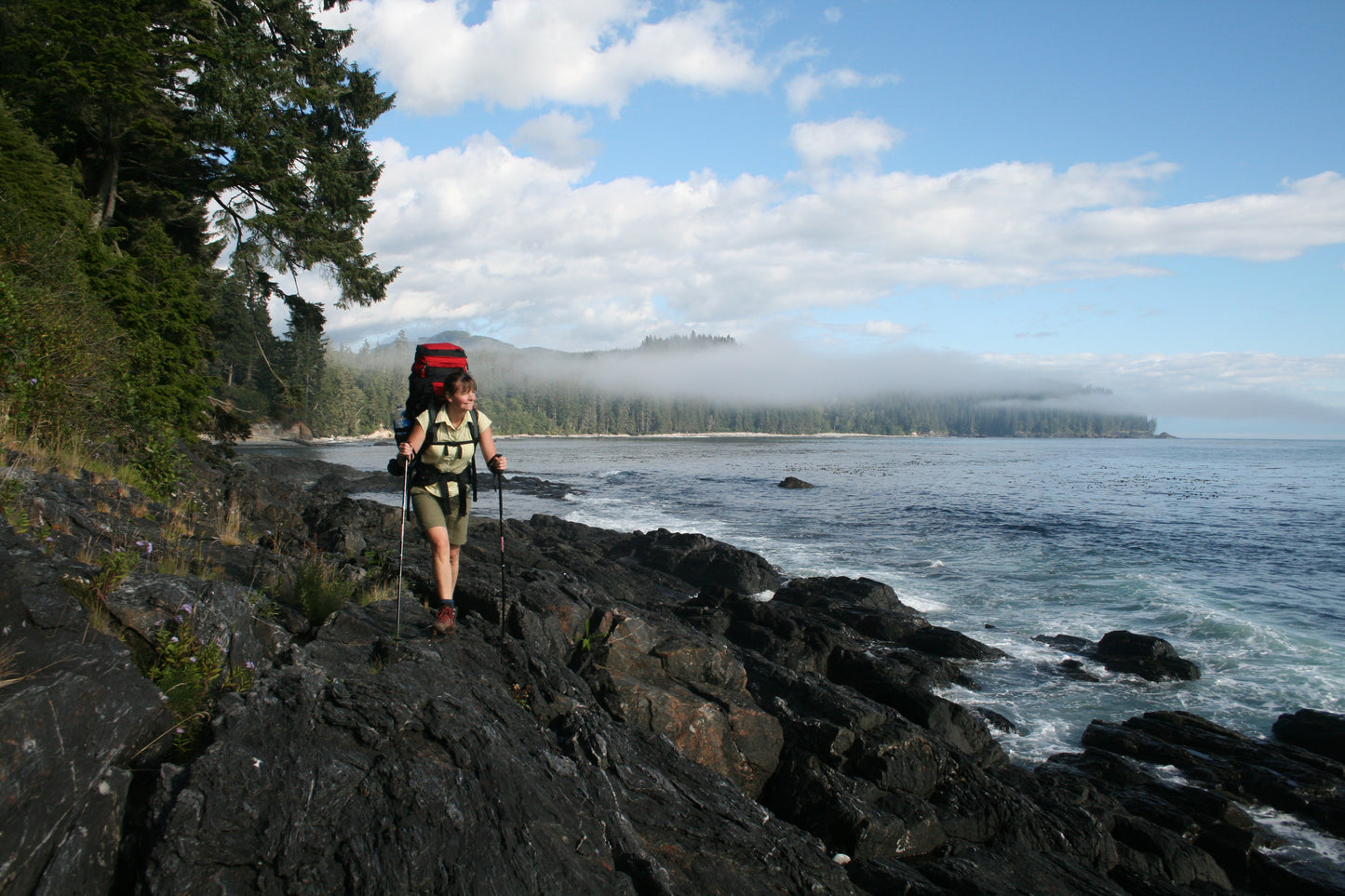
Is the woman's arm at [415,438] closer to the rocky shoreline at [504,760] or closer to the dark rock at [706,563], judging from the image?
the rocky shoreline at [504,760]

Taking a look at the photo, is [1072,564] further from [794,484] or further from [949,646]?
[794,484]

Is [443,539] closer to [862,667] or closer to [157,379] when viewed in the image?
[862,667]

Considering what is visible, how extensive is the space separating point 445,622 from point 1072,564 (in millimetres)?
21189

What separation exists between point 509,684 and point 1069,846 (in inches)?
210

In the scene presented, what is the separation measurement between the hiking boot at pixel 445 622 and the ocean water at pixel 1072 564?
7579 mm

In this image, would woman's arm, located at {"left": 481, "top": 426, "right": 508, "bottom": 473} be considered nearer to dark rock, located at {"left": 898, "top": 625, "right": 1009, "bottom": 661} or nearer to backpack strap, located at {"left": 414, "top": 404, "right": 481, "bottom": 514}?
backpack strap, located at {"left": 414, "top": 404, "right": 481, "bottom": 514}

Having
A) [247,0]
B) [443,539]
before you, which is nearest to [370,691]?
[443,539]

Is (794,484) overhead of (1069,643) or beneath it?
overhead

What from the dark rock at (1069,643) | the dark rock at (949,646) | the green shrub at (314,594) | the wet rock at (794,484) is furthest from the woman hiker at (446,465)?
the wet rock at (794,484)

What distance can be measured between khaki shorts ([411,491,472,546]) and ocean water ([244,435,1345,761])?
7741 mm

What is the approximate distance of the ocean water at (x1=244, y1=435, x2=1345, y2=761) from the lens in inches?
438

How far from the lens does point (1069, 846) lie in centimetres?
626

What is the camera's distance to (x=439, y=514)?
6.01m

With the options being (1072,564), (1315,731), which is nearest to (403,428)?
(1315,731)
